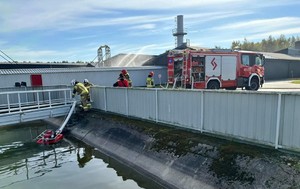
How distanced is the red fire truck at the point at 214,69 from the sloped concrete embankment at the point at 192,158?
674 cm

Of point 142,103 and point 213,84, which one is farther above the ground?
point 213,84

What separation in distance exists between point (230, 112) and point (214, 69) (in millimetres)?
10026

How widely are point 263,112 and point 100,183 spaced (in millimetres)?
4958

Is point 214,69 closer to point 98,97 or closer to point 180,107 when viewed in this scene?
point 98,97

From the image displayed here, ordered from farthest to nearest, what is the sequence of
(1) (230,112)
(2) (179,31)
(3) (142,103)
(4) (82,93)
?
(2) (179,31) → (4) (82,93) → (3) (142,103) → (1) (230,112)

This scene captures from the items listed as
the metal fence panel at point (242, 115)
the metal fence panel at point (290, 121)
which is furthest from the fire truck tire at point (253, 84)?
the metal fence panel at point (290, 121)

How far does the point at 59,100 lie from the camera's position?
581 inches

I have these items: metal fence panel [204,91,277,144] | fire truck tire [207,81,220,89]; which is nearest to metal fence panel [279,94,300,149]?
metal fence panel [204,91,277,144]

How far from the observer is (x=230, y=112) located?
674 centimetres

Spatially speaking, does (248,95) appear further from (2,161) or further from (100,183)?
(2,161)

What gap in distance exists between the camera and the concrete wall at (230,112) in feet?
18.1

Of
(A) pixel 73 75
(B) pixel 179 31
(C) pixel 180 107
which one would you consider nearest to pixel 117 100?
(C) pixel 180 107

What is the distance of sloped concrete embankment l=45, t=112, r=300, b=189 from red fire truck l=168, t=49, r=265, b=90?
22.1 ft

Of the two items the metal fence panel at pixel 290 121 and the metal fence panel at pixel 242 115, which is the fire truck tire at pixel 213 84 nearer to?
the metal fence panel at pixel 242 115
